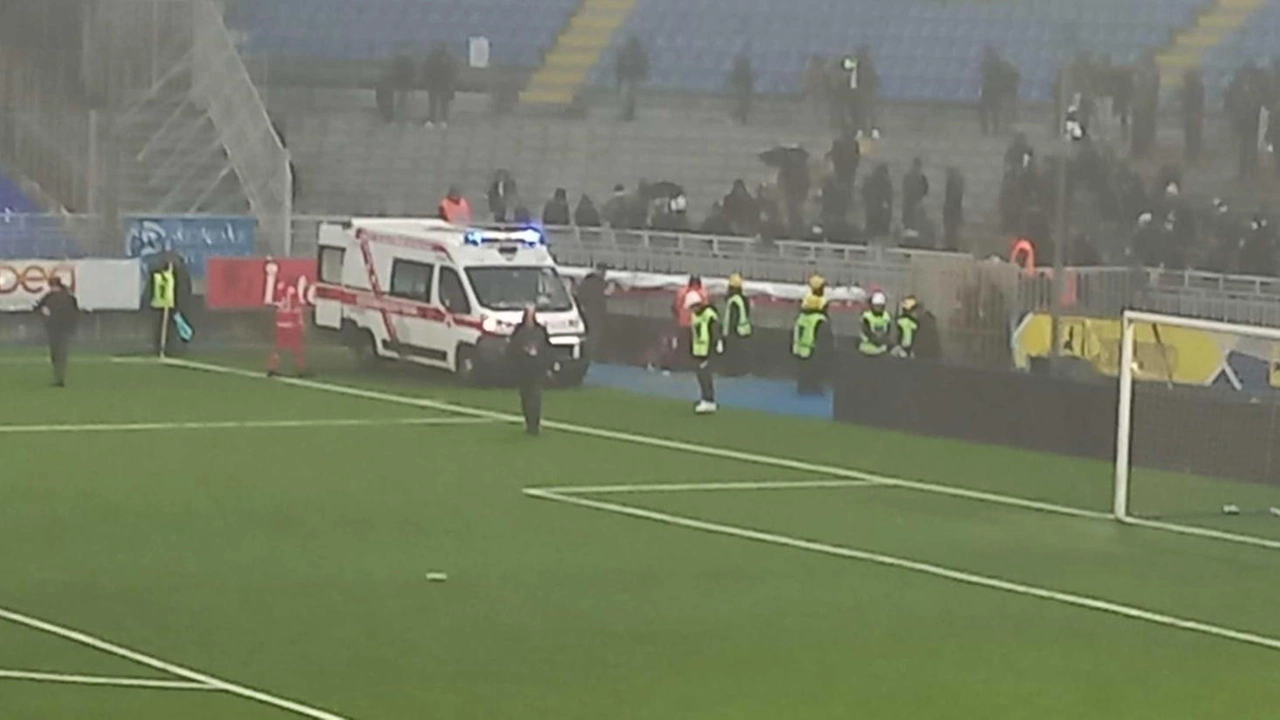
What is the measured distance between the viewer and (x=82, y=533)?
21.0m

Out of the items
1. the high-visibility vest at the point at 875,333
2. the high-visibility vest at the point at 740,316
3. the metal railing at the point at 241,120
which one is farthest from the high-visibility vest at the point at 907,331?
the metal railing at the point at 241,120

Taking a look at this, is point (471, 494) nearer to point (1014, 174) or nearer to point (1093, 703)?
point (1093, 703)

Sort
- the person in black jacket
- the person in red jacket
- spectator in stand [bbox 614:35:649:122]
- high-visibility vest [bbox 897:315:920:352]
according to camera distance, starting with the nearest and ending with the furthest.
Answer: the person in black jacket
high-visibility vest [bbox 897:315:920:352]
the person in red jacket
spectator in stand [bbox 614:35:649:122]

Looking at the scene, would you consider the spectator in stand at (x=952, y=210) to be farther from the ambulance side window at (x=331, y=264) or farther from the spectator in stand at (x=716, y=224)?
the ambulance side window at (x=331, y=264)

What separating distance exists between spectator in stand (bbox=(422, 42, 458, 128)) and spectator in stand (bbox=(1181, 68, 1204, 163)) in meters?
15.8

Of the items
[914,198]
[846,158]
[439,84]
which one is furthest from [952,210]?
[439,84]

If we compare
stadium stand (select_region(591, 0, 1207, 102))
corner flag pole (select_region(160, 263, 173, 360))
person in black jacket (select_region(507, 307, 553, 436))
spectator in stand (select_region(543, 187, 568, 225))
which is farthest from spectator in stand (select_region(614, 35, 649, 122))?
person in black jacket (select_region(507, 307, 553, 436))

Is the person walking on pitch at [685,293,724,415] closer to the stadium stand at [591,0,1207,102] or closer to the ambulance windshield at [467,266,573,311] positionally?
the ambulance windshield at [467,266,573,311]

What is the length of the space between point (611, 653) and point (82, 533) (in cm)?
648

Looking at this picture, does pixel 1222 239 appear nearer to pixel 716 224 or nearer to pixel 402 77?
pixel 716 224

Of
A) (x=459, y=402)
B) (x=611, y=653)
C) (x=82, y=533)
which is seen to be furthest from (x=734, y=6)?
(x=611, y=653)

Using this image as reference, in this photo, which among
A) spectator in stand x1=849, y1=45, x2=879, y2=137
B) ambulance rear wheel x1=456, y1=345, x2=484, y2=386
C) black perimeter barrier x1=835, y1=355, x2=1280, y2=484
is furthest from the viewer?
spectator in stand x1=849, y1=45, x2=879, y2=137

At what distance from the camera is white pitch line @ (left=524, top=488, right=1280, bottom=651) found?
1739 cm

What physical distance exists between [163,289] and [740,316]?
811cm
